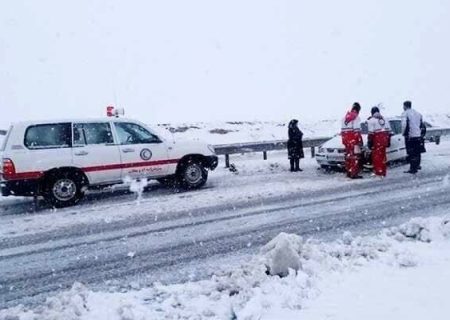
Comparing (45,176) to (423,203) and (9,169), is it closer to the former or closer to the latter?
(9,169)

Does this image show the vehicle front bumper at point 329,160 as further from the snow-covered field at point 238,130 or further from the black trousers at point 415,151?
the snow-covered field at point 238,130

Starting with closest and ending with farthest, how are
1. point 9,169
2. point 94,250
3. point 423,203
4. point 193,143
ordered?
1. point 94,250
2. point 423,203
3. point 9,169
4. point 193,143

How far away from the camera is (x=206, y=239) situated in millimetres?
7223

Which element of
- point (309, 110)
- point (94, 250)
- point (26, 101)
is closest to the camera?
point (94, 250)

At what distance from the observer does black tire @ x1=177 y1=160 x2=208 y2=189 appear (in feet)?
39.1

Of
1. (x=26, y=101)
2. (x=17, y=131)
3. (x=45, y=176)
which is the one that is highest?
(x=26, y=101)

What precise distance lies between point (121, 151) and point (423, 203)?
6510 mm

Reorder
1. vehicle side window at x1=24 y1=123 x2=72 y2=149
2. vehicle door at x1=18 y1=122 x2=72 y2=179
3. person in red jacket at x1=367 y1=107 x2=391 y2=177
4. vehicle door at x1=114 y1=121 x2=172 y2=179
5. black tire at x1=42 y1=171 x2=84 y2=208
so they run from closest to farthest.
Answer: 1. vehicle door at x1=18 y1=122 x2=72 y2=179
2. vehicle side window at x1=24 y1=123 x2=72 y2=149
3. black tire at x1=42 y1=171 x2=84 y2=208
4. vehicle door at x1=114 y1=121 x2=172 y2=179
5. person in red jacket at x1=367 y1=107 x2=391 y2=177

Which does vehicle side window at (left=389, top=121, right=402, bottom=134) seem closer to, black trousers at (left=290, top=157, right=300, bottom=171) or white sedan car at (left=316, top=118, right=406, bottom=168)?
white sedan car at (left=316, top=118, right=406, bottom=168)

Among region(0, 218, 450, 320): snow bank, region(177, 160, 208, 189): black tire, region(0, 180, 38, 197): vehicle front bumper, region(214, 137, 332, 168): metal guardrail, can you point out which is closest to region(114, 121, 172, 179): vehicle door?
region(177, 160, 208, 189): black tire

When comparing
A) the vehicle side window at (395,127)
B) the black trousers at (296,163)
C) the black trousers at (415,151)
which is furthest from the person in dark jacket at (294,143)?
the black trousers at (415,151)

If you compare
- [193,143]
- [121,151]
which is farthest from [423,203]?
[121,151]

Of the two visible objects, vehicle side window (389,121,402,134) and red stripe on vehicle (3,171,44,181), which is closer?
red stripe on vehicle (3,171,44,181)

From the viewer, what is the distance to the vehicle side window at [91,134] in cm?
1050
